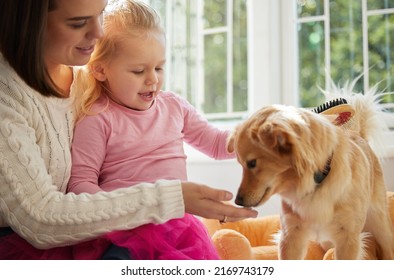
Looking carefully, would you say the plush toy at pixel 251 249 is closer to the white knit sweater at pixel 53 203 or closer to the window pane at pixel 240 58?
the white knit sweater at pixel 53 203

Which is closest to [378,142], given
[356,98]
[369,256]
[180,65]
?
[356,98]

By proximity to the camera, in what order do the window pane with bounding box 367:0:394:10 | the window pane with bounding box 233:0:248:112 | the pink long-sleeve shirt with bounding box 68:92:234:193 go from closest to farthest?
the pink long-sleeve shirt with bounding box 68:92:234:193 < the window pane with bounding box 367:0:394:10 < the window pane with bounding box 233:0:248:112

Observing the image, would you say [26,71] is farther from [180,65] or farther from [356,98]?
[180,65]

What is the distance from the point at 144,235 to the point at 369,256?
1.35ft

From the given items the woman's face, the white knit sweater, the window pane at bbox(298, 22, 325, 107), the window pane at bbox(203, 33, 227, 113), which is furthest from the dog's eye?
the window pane at bbox(203, 33, 227, 113)

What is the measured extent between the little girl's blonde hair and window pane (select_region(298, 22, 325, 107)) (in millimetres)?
722

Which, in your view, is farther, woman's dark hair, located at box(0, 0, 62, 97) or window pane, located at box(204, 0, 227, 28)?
window pane, located at box(204, 0, 227, 28)

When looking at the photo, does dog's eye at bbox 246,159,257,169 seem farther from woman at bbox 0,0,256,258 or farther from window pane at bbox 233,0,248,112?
window pane at bbox 233,0,248,112

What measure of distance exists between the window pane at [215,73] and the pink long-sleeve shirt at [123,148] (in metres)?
0.86

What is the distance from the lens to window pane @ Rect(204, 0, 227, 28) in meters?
1.82

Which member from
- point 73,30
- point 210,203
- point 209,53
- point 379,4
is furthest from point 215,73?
point 210,203

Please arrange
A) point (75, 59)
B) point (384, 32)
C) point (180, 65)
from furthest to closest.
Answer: point (180, 65) < point (384, 32) < point (75, 59)
